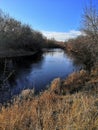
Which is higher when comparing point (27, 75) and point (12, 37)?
point (12, 37)

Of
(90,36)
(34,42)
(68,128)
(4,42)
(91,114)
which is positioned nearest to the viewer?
(68,128)

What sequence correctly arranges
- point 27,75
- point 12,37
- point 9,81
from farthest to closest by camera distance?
point 12,37 < point 27,75 < point 9,81

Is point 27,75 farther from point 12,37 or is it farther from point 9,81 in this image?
point 12,37

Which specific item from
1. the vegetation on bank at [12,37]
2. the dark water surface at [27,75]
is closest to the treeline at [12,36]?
the vegetation on bank at [12,37]

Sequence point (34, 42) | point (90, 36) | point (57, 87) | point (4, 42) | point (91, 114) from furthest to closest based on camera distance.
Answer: point (34, 42)
point (4, 42)
point (90, 36)
point (57, 87)
point (91, 114)

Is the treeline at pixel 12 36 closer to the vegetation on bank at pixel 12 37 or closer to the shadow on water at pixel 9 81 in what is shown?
the vegetation on bank at pixel 12 37

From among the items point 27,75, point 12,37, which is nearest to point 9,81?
point 27,75

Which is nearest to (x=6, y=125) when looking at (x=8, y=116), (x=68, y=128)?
(x=8, y=116)

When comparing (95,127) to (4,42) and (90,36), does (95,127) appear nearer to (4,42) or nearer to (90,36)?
(90,36)

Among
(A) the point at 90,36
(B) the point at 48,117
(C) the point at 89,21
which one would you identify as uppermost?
(C) the point at 89,21

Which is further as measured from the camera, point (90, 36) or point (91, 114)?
point (90, 36)

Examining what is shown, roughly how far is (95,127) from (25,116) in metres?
2.12

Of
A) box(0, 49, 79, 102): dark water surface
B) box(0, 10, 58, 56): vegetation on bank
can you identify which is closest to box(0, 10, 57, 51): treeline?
box(0, 10, 58, 56): vegetation on bank

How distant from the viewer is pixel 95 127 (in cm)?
475
